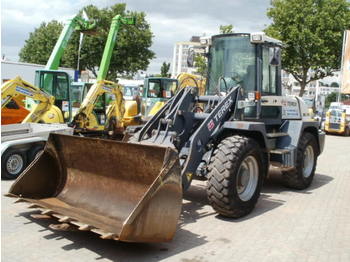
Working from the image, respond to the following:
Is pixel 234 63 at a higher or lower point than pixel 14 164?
higher

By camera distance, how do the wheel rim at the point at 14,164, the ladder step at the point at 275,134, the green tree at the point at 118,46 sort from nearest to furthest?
the ladder step at the point at 275,134
the wheel rim at the point at 14,164
the green tree at the point at 118,46

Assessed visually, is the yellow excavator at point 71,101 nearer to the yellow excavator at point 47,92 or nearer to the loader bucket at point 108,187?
the yellow excavator at point 47,92

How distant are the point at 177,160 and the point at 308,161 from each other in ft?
16.1

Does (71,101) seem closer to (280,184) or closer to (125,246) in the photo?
(280,184)

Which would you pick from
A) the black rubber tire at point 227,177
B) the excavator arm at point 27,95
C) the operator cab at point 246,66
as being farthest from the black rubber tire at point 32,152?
the black rubber tire at point 227,177

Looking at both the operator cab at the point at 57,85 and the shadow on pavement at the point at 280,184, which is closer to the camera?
the shadow on pavement at the point at 280,184

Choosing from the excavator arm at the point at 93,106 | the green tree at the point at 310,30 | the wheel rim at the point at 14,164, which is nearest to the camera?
the wheel rim at the point at 14,164

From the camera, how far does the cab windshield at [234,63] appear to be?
7258mm

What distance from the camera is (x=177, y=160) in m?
4.71

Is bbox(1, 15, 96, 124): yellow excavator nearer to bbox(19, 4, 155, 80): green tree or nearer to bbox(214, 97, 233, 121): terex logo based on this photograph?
bbox(214, 97, 233, 121): terex logo

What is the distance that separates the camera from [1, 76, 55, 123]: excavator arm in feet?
29.3

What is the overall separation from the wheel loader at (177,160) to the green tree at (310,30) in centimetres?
1697

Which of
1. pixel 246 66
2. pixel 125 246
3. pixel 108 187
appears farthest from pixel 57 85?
pixel 125 246

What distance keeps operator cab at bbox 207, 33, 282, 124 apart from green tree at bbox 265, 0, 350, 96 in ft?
55.1
